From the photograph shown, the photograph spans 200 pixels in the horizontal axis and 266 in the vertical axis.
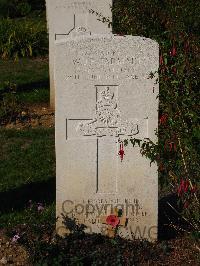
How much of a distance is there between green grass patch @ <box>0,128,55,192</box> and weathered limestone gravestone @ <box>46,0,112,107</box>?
1.36 metres

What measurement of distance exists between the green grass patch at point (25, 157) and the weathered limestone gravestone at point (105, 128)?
157 cm

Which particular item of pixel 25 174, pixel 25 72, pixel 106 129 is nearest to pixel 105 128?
pixel 106 129

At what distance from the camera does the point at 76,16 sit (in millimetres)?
8578

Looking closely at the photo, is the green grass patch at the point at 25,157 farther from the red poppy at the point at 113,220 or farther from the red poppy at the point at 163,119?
the red poppy at the point at 163,119

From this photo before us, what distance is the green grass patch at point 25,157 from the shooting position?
22.3 feet

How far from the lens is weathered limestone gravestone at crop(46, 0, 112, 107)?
27.9 feet

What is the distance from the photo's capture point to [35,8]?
1905 centimetres

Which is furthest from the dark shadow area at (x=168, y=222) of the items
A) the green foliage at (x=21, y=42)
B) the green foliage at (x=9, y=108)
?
the green foliage at (x=21, y=42)

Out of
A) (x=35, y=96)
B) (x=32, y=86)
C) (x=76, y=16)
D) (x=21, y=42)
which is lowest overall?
(x=35, y=96)

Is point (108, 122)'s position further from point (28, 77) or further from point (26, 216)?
point (28, 77)

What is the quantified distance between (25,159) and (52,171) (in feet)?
1.74

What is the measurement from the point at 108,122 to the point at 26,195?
1.69 meters

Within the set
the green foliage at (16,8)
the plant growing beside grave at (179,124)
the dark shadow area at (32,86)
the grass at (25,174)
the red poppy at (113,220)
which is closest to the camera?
the plant growing beside grave at (179,124)

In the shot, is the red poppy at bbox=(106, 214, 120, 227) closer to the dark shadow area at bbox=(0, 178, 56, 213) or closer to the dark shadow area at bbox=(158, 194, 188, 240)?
the dark shadow area at bbox=(158, 194, 188, 240)
